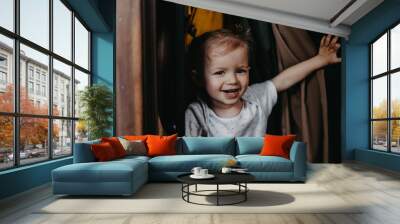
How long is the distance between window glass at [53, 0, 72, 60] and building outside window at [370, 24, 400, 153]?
6.55 metres

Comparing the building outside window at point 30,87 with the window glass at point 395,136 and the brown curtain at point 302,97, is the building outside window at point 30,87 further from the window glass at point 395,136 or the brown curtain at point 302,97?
the window glass at point 395,136

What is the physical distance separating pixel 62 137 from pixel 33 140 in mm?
1165

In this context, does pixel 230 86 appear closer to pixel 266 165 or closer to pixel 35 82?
pixel 266 165

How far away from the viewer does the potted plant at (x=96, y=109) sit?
7.54 m

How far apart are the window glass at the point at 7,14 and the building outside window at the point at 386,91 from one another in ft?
23.1

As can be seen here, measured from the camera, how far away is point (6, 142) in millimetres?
4781

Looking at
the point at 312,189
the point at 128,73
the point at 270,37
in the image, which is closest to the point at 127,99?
the point at 128,73

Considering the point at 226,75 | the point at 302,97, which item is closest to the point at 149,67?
the point at 226,75

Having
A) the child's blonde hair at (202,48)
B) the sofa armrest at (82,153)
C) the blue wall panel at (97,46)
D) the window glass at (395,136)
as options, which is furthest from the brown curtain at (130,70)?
the window glass at (395,136)

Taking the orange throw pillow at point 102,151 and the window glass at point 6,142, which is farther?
the orange throw pillow at point 102,151

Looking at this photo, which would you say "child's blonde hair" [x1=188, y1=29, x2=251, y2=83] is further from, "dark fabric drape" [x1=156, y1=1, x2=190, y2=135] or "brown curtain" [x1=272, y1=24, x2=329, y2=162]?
"brown curtain" [x1=272, y1=24, x2=329, y2=162]

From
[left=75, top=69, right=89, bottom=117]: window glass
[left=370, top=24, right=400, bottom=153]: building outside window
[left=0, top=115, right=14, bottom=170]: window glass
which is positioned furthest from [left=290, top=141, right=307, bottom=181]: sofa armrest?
[left=75, top=69, right=89, bottom=117]: window glass

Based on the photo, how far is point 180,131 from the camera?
875cm

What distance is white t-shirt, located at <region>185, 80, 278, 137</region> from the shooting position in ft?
29.1
